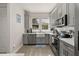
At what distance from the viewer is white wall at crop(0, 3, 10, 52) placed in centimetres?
212

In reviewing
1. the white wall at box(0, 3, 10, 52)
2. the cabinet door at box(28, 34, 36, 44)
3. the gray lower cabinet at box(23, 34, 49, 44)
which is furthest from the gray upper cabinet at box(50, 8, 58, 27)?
the white wall at box(0, 3, 10, 52)

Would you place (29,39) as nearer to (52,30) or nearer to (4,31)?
(52,30)

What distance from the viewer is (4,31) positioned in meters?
2.29

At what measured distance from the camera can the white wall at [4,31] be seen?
6.95ft

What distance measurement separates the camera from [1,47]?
7.54 ft

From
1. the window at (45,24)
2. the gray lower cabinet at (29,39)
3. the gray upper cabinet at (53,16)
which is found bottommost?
the gray lower cabinet at (29,39)

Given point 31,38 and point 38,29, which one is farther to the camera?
point 31,38

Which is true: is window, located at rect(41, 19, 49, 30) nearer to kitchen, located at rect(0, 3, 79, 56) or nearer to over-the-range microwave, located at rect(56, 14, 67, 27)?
kitchen, located at rect(0, 3, 79, 56)

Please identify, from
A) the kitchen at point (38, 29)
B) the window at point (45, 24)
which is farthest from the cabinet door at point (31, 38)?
the window at point (45, 24)

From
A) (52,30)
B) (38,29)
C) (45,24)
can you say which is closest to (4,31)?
(38,29)

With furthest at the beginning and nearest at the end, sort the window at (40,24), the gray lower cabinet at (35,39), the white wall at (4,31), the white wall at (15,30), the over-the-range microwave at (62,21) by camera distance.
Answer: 1. the gray lower cabinet at (35,39)
2. the over-the-range microwave at (62,21)
3. the window at (40,24)
4. the white wall at (15,30)
5. the white wall at (4,31)

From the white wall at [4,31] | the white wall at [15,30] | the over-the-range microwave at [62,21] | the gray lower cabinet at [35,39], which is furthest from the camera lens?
the gray lower cabinet at [35,39]

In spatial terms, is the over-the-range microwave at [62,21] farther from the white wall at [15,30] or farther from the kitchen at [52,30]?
the white wall at [15,30]

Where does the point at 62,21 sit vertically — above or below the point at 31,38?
above
